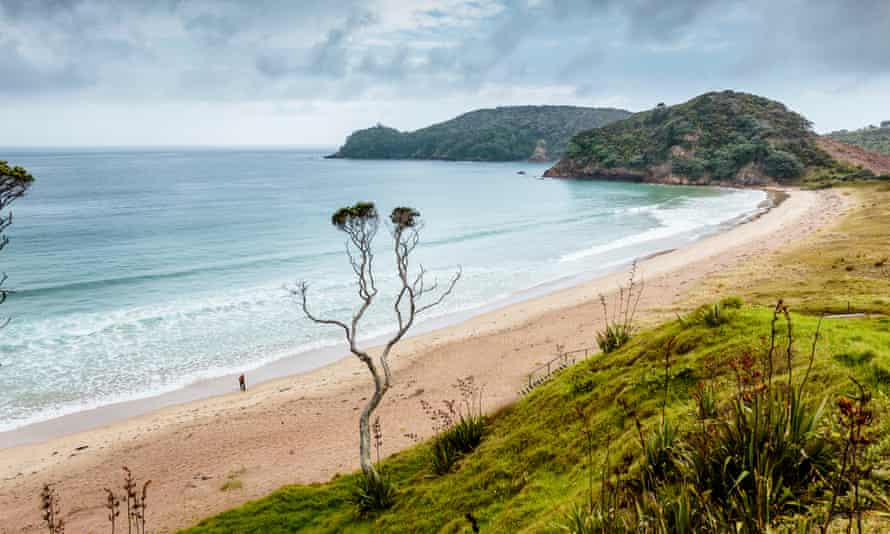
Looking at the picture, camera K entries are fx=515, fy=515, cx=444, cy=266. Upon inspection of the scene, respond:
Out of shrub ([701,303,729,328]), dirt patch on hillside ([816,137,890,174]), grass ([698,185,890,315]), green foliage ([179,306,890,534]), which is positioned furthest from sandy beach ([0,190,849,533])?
dirt patch on hillside ([816,137,890,174])

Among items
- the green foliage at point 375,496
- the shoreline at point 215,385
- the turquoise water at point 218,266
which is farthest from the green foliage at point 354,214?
the turquoise water at point 218,266

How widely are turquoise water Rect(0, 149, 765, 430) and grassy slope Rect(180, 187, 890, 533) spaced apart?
472 inches

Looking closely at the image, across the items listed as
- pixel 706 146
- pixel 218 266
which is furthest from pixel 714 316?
pixel 706 146

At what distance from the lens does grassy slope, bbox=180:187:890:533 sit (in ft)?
17.2

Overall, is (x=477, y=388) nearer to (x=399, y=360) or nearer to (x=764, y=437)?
(x=399, y=360)

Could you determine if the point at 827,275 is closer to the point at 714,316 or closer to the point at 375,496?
the point at 714,316

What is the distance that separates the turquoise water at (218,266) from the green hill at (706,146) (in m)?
15.1

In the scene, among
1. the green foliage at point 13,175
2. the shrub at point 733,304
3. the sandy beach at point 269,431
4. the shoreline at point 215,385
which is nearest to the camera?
the shrub at point 733,304

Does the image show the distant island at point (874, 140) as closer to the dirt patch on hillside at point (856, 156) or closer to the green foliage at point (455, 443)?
A: the dirt patch on hillside at point (856, 156)

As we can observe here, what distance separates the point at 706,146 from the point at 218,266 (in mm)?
93064

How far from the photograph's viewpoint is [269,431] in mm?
14359

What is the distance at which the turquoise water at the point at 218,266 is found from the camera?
65.6ft

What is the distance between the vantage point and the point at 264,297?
2809cm

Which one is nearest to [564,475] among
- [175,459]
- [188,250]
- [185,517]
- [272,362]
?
[185,517]
